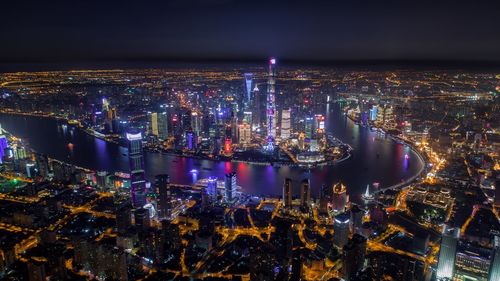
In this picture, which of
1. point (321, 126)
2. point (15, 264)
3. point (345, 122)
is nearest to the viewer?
point (15, 264)

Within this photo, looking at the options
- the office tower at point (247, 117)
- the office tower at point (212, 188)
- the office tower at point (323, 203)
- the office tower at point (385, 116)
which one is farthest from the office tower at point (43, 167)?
the office tower at point (385, 116)

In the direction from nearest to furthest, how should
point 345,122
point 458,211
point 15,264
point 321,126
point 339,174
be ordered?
point 15,264 < point 458,211 < point 339,174 < point 321,126 < point 345,122

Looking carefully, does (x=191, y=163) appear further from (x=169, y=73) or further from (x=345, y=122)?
(x=169, y=73)

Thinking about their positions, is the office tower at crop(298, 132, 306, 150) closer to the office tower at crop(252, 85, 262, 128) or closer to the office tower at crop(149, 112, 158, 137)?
the office tower at crop(252, 85, 262, 128)

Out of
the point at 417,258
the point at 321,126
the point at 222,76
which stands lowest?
the point at 417,258

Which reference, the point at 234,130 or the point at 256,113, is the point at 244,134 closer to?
the point at 234,130

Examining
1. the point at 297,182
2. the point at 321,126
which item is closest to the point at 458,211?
the point at 297,182
